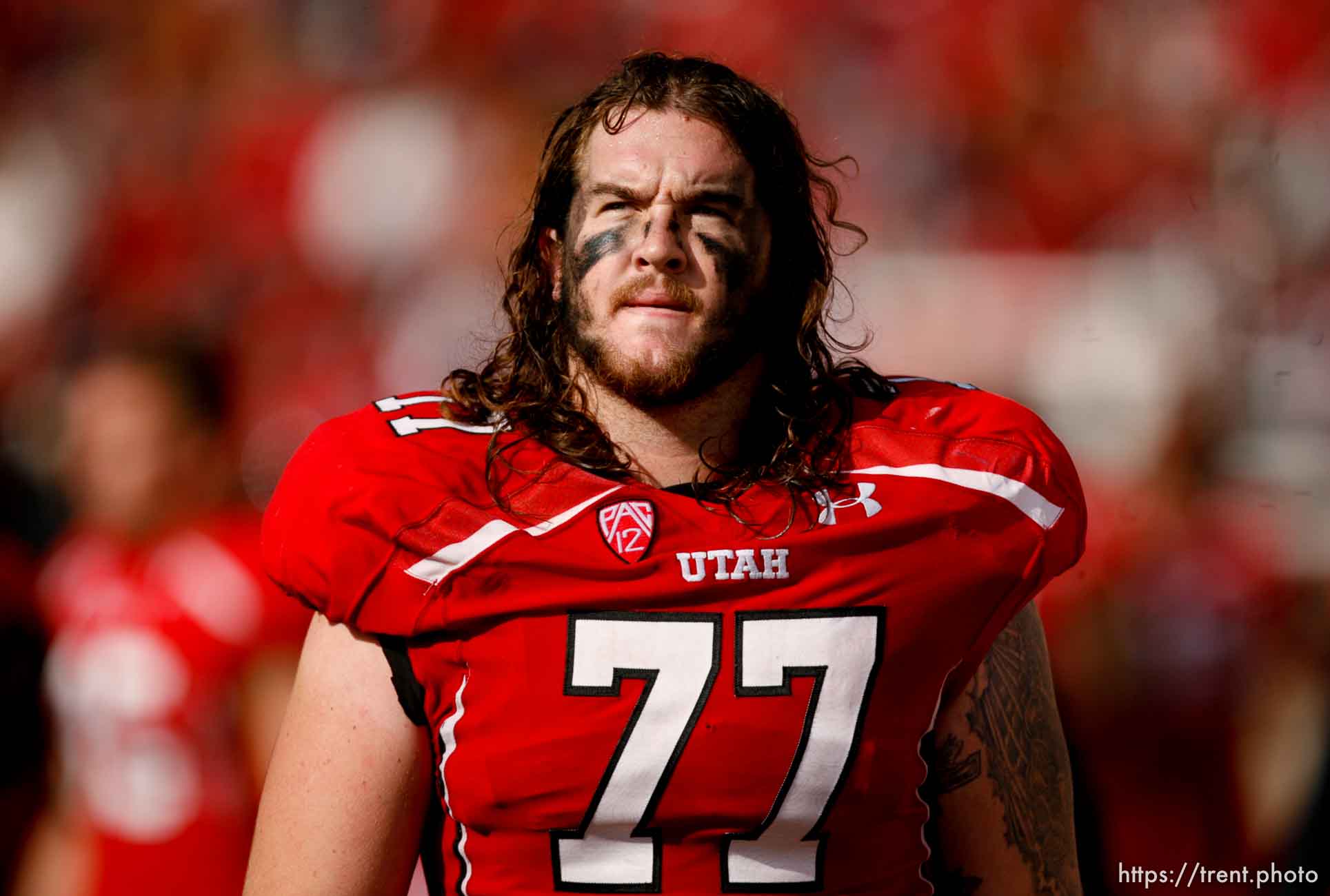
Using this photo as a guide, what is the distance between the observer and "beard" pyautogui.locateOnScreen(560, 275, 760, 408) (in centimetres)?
160

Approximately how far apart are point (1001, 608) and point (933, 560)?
0.11 m

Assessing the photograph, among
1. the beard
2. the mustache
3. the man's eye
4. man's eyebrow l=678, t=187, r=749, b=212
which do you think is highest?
man's eyebrow l=678, t=187, r=749, b=212

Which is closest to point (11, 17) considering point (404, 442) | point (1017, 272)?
point (1017, 272)

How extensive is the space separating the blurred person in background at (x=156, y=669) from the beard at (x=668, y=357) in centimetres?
109

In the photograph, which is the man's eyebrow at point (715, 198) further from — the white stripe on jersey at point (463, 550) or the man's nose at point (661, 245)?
the white stripe on jersey at point (463, 550)

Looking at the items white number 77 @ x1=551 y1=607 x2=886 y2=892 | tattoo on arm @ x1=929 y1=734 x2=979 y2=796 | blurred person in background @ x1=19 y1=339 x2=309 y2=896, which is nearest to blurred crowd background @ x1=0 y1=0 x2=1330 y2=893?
blurred person in background @ x1=19 y1=339 x2=309 y2=896

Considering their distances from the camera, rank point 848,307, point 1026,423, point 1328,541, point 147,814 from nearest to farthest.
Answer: point 1026,423
point 147,814
point 1328,541
point 848,307

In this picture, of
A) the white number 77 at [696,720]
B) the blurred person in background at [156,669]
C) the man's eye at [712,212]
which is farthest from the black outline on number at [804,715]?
the blurred person in background at [156,669]

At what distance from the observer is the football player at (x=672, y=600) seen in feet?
4.75

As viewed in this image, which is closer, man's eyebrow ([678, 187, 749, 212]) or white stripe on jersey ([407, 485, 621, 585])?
white stripe on jersey ([407, 485, 621, 585])

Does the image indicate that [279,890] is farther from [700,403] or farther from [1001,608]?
[1001,608]

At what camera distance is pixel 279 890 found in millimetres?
1518

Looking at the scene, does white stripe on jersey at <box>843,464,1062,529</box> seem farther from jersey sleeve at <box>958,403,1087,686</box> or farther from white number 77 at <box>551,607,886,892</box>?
white number 77 at <box>551,607,886,892</box>

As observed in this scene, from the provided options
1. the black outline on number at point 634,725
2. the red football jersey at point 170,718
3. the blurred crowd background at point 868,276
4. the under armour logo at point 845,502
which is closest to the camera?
the black outline on number at point 634,725
